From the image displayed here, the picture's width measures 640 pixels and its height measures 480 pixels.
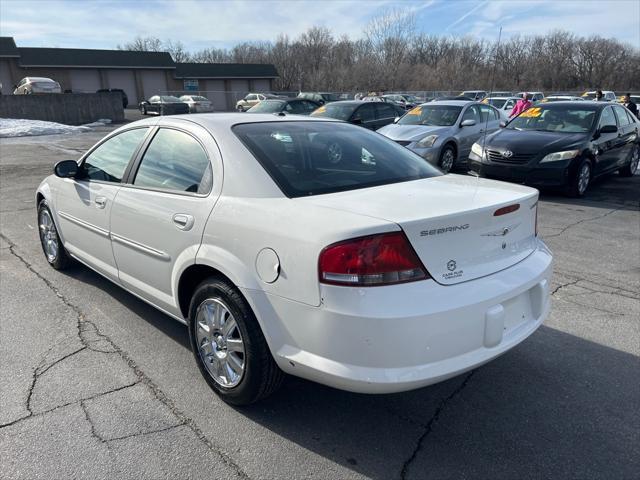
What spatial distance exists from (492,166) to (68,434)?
8010mm

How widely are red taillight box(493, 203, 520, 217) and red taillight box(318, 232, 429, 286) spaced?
2.04 ft

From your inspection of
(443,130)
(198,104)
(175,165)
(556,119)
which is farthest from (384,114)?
(198,104)

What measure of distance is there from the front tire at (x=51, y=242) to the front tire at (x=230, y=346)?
2.57 m

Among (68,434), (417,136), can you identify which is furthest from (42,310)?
(417,136)

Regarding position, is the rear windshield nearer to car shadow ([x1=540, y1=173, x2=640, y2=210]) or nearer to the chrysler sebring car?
the chrysler sebring car

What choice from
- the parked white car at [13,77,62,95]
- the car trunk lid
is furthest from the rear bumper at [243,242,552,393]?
the parked white car at [13,77,62,95]

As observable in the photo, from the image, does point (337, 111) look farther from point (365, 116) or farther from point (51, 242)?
point (51, 242)

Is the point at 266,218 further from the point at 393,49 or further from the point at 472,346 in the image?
the point at 393,49

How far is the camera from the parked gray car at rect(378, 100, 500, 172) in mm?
10477

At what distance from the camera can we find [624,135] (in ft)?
32.6

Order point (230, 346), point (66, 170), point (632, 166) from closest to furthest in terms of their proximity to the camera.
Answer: point (230, 346) < point (66, 170) < point (632, 166)

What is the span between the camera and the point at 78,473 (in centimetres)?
234

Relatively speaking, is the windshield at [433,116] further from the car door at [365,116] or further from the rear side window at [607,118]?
the rear side window at [607,118]

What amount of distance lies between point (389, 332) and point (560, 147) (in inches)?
302
